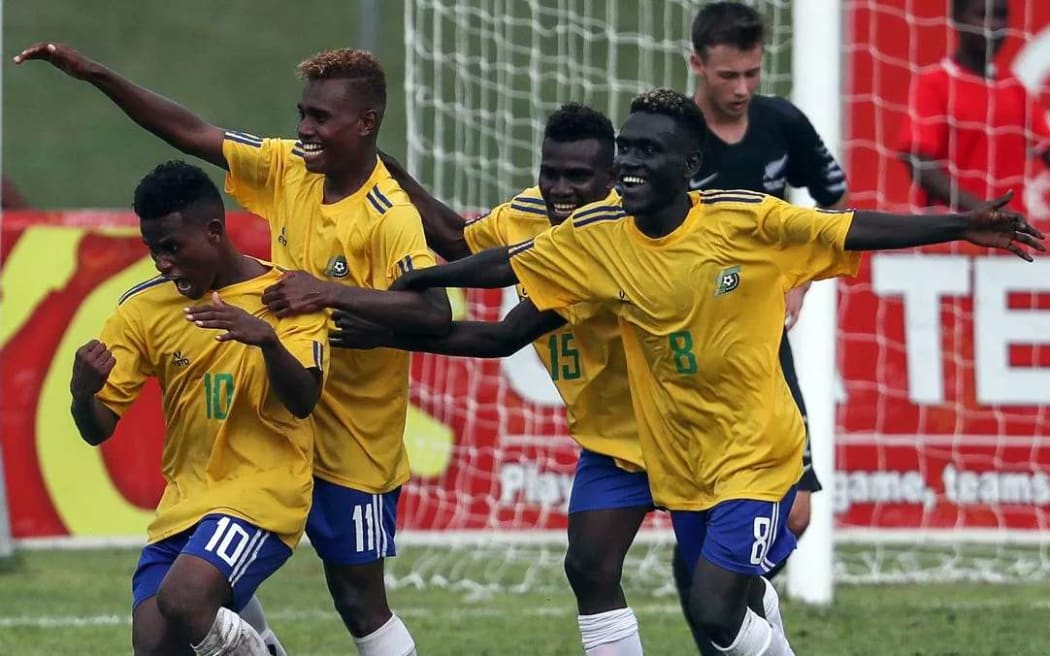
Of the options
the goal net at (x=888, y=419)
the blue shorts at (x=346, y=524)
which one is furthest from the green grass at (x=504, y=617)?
Answer: the blue shorts at (x=346, y=524)

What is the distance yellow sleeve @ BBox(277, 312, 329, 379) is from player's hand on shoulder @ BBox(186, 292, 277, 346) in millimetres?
208

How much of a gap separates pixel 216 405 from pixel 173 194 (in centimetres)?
66

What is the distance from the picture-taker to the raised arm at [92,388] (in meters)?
5.86

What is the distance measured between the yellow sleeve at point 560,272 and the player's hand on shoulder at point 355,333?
50cm

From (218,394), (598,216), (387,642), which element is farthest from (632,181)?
(387,642)

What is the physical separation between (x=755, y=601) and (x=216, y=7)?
19.1 meters

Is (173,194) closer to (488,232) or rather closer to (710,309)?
(488,232)

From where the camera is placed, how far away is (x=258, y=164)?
22.5 ft

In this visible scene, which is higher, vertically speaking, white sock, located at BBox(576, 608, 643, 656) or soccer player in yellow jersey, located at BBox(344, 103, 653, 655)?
soccer player in yellow jersey, located at BBox(344, 103, 653, 655)

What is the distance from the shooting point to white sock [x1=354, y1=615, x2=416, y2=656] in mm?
6570

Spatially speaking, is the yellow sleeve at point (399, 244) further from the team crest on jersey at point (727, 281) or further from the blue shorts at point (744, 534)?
the blue shorts at point (744, 534)

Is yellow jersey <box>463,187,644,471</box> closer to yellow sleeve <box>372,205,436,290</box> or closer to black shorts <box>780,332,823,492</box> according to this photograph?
yellow sleeve <box>372,205,436,290</box>

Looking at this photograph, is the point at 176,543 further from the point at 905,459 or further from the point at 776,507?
the point at 905,459

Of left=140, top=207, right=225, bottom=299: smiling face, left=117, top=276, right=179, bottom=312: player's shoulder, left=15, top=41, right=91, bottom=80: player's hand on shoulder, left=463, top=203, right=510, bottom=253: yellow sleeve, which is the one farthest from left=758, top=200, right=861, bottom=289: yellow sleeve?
left=15, top=41, right=91, bottom=80: player's hand on shoulder
